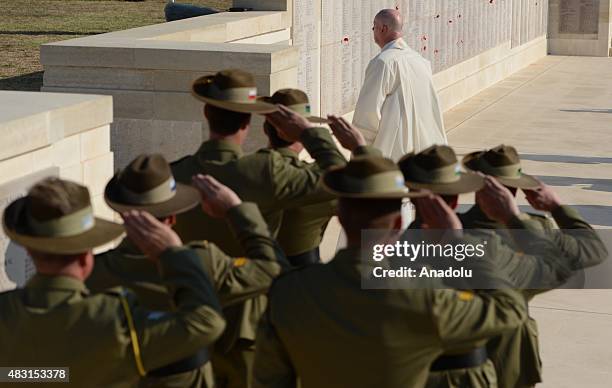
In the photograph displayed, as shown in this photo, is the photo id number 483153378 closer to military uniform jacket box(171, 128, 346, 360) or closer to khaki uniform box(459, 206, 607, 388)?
military uniform jacket box(171, 128, 346, 360)

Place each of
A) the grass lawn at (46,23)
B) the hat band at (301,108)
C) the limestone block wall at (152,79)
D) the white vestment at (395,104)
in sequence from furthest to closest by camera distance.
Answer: the grass lawn at (46,23) < the white vestment at (395,104) < the limestone block wall at (152,79) < the hat band at (301,108)

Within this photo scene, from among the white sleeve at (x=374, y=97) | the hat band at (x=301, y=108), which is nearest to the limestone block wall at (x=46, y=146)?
the hat band at (x=301, y=108)

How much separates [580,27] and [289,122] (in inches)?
905

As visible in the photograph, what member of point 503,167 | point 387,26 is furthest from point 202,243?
point 387,26

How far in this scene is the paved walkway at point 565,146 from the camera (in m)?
7.24

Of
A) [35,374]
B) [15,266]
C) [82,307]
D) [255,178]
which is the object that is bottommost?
[15,266]

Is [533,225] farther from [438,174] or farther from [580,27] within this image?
[580,27]

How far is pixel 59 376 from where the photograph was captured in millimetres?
3387

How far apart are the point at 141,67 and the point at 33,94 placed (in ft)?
4.77

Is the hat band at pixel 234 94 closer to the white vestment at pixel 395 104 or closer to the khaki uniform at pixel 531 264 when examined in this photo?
the khaki uniform at pixel 531 264

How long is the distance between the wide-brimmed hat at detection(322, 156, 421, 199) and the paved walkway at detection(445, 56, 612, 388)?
138 inches

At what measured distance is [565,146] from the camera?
14.7 m

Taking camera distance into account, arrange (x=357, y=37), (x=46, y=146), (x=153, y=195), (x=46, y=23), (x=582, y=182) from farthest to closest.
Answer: (x=46, y=23)
(x=357, y=37)
(x=582, y=182)
(x=46, y=146)
(x=153, y=195)

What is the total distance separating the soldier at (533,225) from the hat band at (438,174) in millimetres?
327
